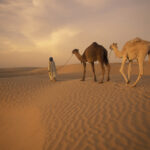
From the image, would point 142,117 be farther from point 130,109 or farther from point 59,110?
point 59,110

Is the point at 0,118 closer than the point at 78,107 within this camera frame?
No

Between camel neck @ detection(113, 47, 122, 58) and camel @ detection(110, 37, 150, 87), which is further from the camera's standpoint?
camel neck @ detection(113, 47, 122, 58)

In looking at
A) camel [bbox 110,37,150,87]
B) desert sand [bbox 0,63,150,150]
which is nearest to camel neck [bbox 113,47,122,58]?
camel [bbox 110,37,150,87]

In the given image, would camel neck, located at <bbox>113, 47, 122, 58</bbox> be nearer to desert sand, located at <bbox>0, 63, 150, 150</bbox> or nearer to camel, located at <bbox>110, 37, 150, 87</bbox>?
camel, located at <bbox>110, 37, 150, 87</bbox>

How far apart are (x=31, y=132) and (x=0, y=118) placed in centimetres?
264

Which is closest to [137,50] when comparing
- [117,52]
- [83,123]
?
[117,52]

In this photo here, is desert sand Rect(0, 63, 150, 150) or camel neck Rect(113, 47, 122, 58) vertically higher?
camel neck Rect(113, 47, 122, 58)

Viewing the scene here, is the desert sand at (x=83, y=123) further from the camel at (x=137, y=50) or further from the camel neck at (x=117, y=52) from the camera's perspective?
the camel neck at (x=117, y=52)

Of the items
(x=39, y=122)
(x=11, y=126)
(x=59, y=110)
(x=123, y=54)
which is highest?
(x=123, y=54)

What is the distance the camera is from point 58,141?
10.4ft

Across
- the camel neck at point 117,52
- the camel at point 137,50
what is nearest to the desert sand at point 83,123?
the camel at point 137,50

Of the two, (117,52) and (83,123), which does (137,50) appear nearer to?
(117,52)

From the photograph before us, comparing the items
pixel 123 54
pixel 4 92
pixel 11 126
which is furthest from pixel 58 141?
pixel 4 92

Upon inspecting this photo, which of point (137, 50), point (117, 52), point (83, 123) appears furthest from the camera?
point (117, 52)
